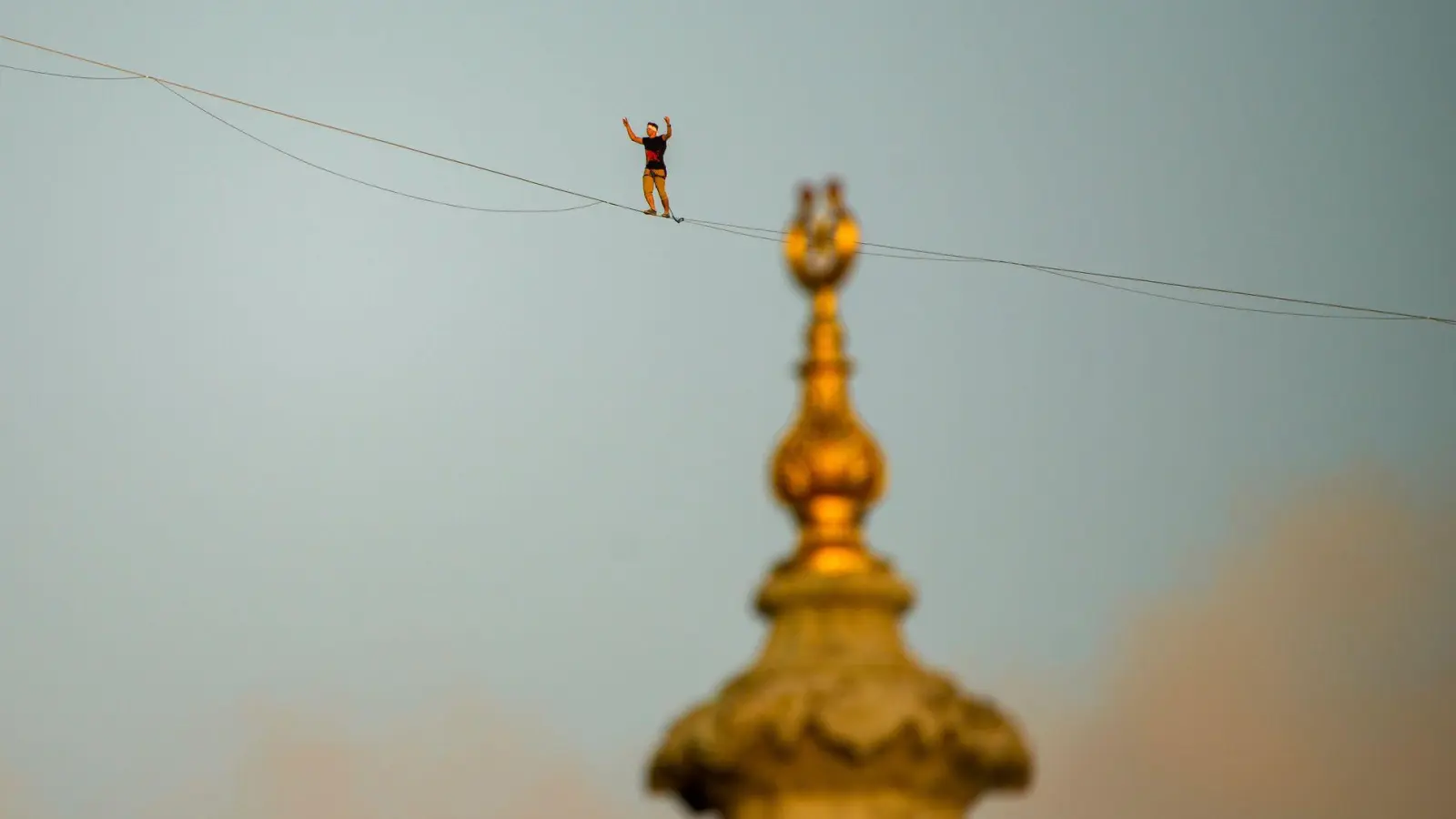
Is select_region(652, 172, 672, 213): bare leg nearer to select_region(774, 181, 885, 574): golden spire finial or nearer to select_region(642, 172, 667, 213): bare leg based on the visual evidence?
select_region(642, 172, 667, 213): bare leg

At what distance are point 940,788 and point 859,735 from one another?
A: 1.48 ft

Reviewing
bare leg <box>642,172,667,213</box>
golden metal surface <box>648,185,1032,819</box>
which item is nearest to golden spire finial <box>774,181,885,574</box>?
golden metal surface <box>648,185,1032,819</box>

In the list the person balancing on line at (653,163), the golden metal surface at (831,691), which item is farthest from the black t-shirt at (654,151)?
the golden metal surface at (831,691)

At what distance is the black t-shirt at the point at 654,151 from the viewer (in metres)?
32.9

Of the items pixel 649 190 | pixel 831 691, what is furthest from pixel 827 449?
pixel 649 190

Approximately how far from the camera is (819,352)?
395 inches

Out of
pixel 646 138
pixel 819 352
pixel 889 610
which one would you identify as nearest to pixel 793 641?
pixel 889 610

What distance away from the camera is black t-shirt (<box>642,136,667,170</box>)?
108ft

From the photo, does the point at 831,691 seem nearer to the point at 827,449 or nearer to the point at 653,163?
the point at 827,449

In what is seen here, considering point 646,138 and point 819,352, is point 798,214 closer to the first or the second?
point 819,352

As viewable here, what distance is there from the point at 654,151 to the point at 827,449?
76.7 feet

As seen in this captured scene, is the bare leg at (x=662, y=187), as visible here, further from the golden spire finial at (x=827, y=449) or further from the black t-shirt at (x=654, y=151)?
the golden spire finial at (x=827, y=449)

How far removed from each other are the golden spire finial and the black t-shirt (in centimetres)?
2303

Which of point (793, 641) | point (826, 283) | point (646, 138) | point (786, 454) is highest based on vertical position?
point (646, 138)
